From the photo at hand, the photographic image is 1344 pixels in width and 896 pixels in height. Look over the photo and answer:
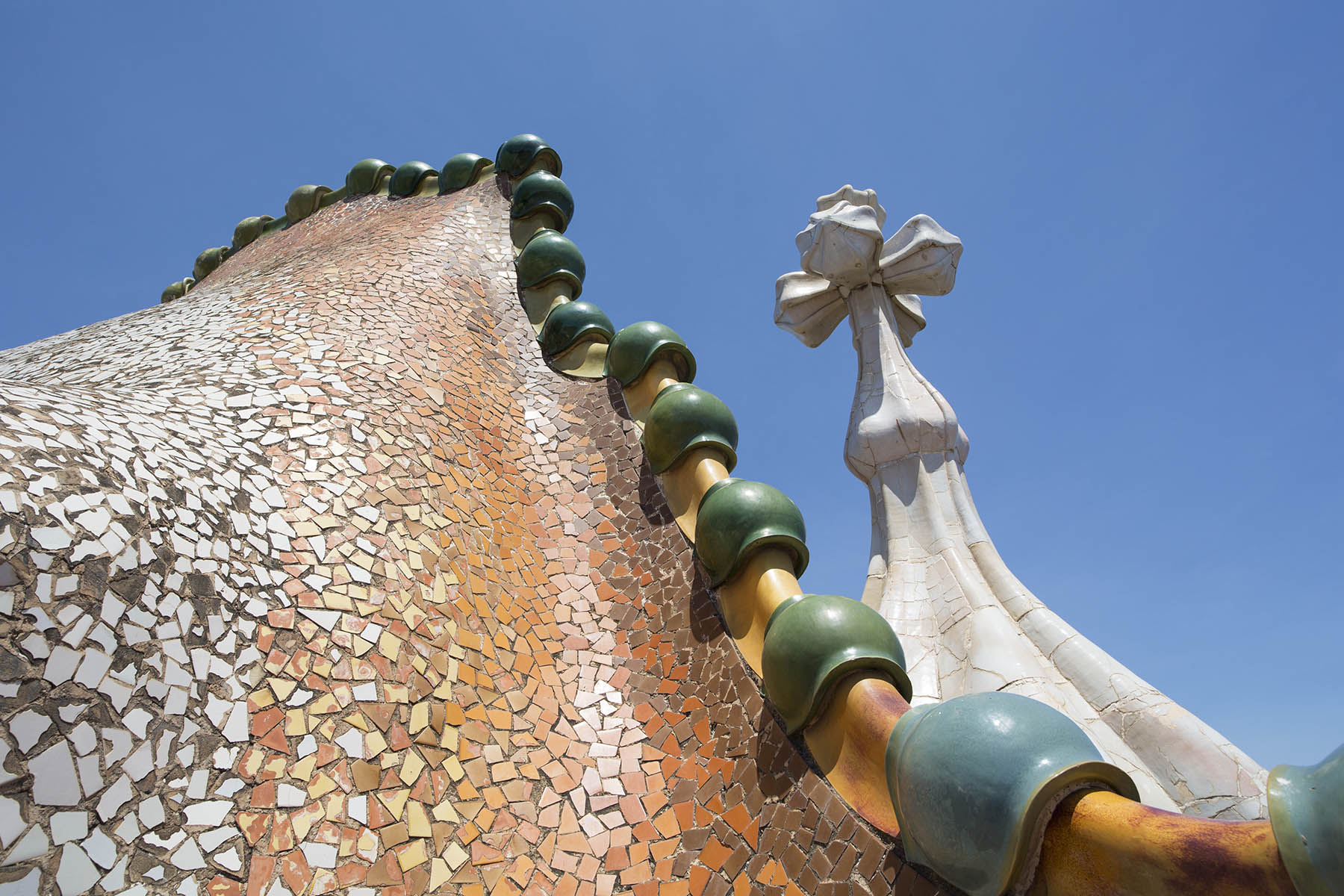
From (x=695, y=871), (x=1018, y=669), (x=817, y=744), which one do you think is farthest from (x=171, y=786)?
(x=1018, y=669)

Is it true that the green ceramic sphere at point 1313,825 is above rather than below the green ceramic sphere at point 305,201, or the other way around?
below

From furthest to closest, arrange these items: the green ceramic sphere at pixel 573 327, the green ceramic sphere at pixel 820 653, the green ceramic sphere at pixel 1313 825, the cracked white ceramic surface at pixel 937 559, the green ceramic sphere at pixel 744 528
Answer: the green ceramic sphere at pixel 573 327, the cracked white ceramic surface at pixel 937 559, the green ceramic sphere at pixel 744 528, the green ceramic sphere at pixel 820 653, the green ceramic sphere at pixel 1313 825

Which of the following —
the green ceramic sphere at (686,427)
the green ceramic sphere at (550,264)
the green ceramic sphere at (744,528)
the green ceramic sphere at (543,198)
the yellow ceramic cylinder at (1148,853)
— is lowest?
the yellow ceramic cylinder at (1148,853)

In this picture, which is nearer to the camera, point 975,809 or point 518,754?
point 975,809

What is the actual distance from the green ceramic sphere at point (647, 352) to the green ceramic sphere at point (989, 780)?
241cm

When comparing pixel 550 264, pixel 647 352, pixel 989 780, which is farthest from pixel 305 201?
pixel 989 780

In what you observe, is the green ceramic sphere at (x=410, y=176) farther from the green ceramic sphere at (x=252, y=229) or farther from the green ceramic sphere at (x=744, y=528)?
the green ceramic sphere at (x=744, y=528)

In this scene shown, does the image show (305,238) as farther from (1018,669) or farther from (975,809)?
(975,809)

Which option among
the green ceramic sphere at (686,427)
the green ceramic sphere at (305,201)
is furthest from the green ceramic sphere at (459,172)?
the green ceramic sphere at (686,427)

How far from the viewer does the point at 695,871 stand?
2.39 metres

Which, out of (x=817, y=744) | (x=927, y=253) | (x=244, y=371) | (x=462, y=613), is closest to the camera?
(x=817, y=744)

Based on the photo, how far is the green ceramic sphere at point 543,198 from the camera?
5.80 metres

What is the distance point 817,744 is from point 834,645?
277 millimetres

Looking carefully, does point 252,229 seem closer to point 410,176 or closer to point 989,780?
point 410,176
